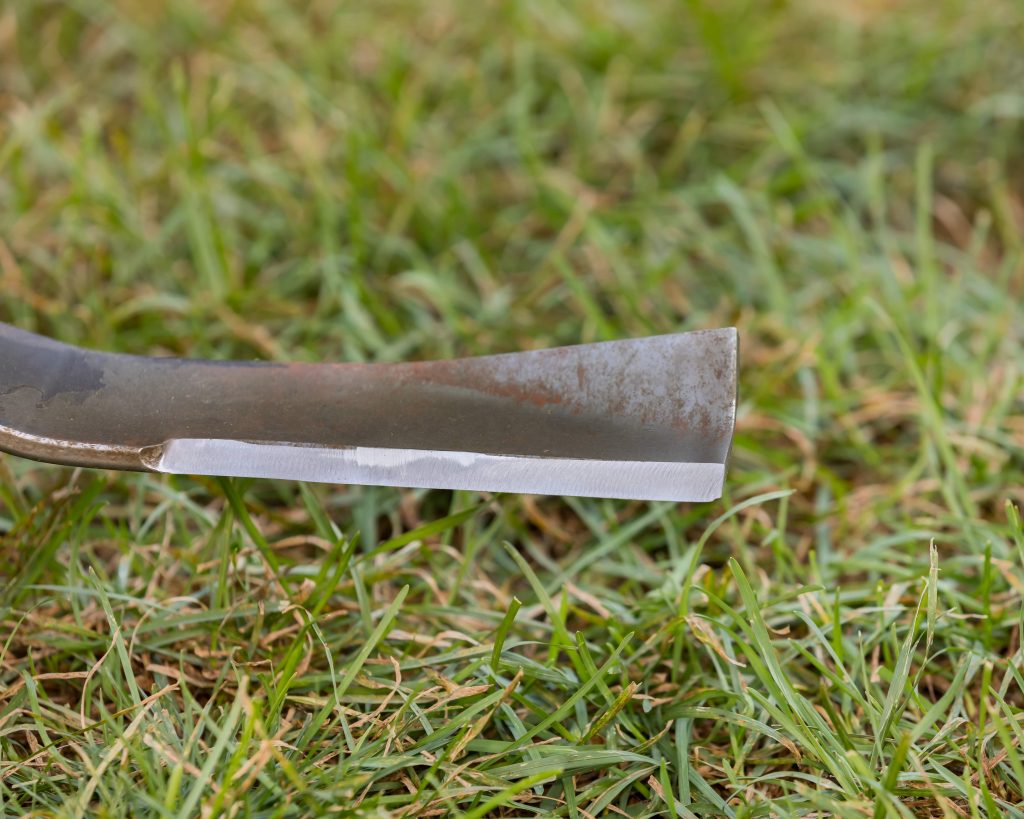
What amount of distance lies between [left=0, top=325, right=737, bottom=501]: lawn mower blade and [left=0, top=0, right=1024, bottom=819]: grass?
0.39 ft

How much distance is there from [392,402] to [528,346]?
1.69 feet

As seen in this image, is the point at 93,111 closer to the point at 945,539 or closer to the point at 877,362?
the point at 877,362

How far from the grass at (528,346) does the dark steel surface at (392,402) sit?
141 mm

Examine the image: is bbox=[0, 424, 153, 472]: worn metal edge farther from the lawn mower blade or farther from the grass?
the grass

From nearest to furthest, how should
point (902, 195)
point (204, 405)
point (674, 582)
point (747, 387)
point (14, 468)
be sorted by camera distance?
point (204, 405)
point (674, 582)
point (14, 468)
point (747, 387)
point (902, 195)

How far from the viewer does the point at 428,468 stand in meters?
0.97

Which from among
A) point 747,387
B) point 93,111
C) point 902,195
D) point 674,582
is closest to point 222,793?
point 674,582

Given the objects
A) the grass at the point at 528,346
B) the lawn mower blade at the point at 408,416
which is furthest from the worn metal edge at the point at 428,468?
the grass at the point at 528,346

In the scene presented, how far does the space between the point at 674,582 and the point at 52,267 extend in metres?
1.09

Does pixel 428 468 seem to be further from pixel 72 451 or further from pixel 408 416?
pixel 72 451

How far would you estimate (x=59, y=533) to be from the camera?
1.11 m

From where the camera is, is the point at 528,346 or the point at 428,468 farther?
the point at 528,346

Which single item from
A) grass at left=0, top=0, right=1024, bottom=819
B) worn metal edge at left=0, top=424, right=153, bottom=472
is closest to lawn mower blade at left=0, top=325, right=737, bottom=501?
worn metal edge at left=0, top=424, right=153, bottom=472

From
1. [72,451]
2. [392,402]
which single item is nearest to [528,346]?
[392,402]
